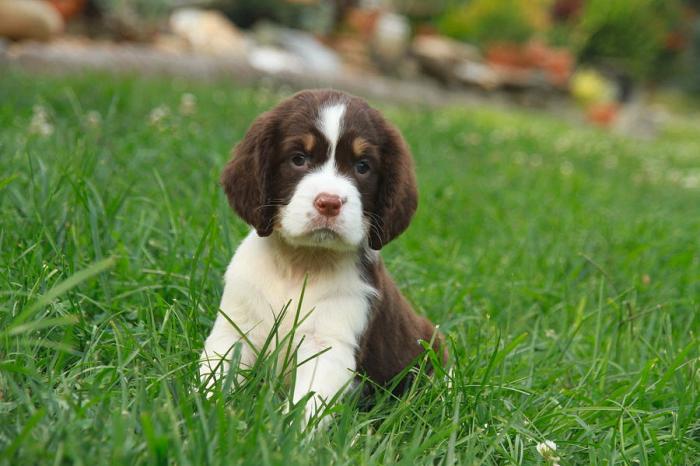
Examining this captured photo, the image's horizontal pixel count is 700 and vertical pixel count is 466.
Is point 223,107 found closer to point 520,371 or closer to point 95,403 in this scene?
point 520,371

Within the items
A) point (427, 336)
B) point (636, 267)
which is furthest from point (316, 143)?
point (636, 267)

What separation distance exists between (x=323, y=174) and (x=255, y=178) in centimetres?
28

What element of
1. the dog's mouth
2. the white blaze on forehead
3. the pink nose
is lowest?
the dog's mouth

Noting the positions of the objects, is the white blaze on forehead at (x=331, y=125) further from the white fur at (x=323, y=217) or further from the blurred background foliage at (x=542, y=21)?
the blurred background foliage at (x=542, y=21)

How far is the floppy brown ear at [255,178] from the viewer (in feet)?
9.48

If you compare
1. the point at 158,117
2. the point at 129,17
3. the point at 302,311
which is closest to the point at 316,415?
the point at 302,311

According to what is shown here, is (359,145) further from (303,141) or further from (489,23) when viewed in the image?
(489,23)

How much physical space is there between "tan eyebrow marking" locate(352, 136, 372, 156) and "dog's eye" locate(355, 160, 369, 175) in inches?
1.7

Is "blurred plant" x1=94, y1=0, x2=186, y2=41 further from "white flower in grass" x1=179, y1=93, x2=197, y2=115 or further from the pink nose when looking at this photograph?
the pink nose

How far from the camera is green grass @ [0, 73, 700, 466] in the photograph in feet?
7.02

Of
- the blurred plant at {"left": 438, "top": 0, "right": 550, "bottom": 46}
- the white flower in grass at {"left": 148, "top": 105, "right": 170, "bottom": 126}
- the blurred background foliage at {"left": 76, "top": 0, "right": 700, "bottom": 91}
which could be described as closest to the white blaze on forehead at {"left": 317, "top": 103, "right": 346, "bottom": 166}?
the white flower in grass at {"left": 148, "top": 105, "right": 170, "bottom": 126}

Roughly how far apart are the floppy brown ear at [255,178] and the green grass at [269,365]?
27 cm

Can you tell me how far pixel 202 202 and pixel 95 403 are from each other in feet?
8.24

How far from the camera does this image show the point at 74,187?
3467 mm
